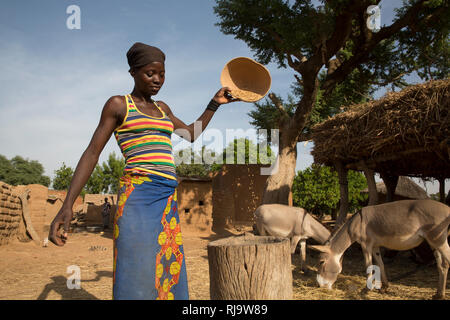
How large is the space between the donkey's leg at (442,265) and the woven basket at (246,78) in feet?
11.9

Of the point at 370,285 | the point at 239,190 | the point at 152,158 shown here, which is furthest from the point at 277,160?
the point at 152,158

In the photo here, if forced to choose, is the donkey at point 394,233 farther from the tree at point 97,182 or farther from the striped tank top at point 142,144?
the tree at point 97,182

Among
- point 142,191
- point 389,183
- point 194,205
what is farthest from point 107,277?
point 194,205

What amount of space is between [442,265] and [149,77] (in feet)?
15.6

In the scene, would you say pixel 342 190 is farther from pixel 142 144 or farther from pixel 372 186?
pixel 142 144

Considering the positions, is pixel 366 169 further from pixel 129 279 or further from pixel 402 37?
pixel 402 37

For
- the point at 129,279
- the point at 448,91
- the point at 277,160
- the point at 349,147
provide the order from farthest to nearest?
the point at 277,160 < the point at 349,147 < the point at 448,91 < the point at 129,279

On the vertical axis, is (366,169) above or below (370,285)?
above

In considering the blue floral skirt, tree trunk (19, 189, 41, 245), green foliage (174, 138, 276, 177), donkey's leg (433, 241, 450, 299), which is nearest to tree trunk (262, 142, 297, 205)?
donkey's leg (433, 241, 450, 299)

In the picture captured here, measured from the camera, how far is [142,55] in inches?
78.4

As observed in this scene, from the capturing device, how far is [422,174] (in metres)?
8.80

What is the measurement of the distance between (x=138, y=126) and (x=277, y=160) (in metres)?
9.02

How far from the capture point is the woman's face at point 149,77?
200 cm

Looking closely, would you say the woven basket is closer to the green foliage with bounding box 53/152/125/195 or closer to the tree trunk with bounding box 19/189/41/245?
the tree trunk with bounding box 19/189/41/245
